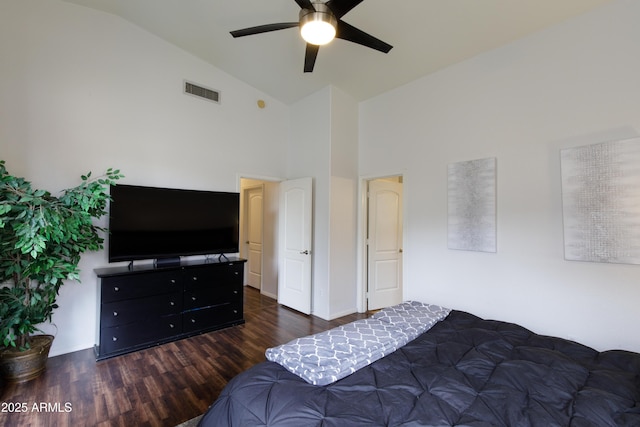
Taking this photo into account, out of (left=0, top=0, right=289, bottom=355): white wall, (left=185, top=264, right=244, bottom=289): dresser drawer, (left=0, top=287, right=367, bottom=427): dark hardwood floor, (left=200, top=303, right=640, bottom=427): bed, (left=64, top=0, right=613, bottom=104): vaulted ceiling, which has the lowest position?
(left=0, top=287, right=367, bottom=427): dark hardwood floor

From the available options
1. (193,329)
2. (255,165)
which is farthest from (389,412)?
(255,165)

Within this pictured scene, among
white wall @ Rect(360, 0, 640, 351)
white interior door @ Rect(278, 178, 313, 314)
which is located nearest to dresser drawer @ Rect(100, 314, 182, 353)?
white interior door @ Rect(278, 178, 313, 314)

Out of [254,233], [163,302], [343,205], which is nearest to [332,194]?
[343,205]

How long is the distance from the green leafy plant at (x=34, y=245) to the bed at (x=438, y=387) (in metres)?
2.02

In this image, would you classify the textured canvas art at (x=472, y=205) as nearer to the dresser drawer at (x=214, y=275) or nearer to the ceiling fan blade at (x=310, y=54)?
the ceiling fan blade at (x=310, y=54)

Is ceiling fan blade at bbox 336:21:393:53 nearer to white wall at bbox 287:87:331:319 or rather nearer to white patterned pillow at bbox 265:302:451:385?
white wall at bbox 287:87:331:319

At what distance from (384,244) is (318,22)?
330 centimetres

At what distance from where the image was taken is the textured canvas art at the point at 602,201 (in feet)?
7.14

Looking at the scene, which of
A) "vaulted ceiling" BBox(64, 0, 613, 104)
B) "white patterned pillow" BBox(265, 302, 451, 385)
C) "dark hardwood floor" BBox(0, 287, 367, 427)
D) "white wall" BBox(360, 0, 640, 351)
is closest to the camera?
"white patterned pillow" BBox(265, 302, 451, 385)

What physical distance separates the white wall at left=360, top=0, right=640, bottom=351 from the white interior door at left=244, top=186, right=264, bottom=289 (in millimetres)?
2988

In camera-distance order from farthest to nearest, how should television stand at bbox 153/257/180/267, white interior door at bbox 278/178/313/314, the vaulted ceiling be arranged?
white interior door at bbox 278/178/313/314
television stand at bbox 153/257/180/267
the vaulted ceiling

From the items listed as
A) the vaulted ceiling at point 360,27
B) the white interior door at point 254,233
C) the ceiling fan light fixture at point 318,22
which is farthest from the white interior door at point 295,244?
the ceiling fan light fixture at point 318,22

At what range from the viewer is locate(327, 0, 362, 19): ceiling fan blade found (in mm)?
1882

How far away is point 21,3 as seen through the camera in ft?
9.00
